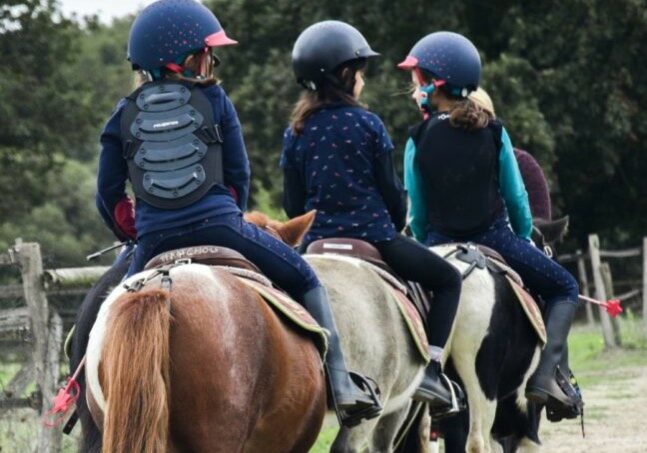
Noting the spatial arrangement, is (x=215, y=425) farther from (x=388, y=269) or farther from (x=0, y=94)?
(x=0, y=94)

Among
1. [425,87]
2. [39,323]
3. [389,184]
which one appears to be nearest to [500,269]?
[425,87]

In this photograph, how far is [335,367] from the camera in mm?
6855

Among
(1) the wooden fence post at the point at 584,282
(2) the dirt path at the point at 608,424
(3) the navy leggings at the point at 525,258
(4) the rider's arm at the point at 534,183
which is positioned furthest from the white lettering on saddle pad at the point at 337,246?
(1) the wooden fence post at the point at 584,282

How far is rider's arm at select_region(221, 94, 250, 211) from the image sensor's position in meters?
6.64

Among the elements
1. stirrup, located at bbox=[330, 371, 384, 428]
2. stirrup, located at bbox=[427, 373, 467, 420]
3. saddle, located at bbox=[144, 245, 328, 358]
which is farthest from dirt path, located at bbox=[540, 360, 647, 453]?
saddle, located at bbox=[144, 245, 328, 358]

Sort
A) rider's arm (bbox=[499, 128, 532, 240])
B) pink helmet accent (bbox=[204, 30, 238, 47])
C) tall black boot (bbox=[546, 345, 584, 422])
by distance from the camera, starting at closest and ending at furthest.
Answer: pink helmet accent (bbox=[204, 30, 238, 47]) < rider's arm (bbox=[499, 128, 532, 240]) < tall black boot (bbox=[546, 345, 584, 422])

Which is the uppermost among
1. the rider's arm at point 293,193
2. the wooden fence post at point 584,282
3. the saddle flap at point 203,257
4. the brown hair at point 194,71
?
the brown hair at point 194,71

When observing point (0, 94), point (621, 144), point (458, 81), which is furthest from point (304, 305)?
point (621, 144)

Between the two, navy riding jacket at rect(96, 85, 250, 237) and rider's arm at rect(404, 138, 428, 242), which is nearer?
navy riding jacket at rect(96, 85, 250, 237)

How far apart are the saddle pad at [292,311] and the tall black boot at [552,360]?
3654 millimetres

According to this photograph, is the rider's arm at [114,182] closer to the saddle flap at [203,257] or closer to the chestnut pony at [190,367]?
the saddle flap at [203,257]

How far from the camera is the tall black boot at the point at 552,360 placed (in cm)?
988

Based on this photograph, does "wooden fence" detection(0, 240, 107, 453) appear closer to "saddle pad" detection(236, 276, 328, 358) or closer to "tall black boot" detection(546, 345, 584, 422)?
"tall black boot" detection(546, 345, 584, 422)

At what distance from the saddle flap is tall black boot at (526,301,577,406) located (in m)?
3.93
